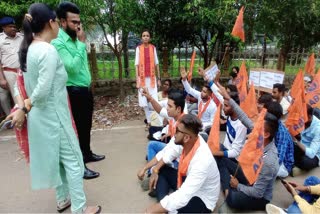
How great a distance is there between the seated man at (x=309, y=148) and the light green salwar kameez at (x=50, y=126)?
2578mm

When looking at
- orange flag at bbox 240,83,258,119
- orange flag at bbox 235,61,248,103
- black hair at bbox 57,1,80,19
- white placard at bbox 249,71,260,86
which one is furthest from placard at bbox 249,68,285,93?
black hair at bbox 57,1,80,19

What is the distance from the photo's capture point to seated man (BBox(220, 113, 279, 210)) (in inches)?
99.9

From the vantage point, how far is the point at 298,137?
3752 mm

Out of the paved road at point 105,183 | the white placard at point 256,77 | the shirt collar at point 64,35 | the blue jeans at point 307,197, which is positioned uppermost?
the shirt collar at point 64,35

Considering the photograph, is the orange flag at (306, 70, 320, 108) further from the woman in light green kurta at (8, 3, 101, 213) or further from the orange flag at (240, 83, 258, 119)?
the woman in light green kurta at (8, 3, 101, 213)

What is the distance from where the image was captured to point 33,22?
7.32 ft

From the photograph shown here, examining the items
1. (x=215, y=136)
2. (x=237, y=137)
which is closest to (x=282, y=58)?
(x=237, y=137)

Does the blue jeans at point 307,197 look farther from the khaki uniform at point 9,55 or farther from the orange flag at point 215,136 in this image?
the khaki uniform at point 9,55

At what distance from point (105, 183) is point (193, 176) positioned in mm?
1507

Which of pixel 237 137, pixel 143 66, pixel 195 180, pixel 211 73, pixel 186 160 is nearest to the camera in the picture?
pixel 195 180

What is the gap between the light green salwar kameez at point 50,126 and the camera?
2.18 metres

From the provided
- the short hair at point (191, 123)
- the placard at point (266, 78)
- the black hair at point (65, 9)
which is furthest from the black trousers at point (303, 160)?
the black hair at point (65, 9)

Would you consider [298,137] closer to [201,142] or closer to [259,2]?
[201,142]

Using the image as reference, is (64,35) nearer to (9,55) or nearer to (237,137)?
(237,137)
